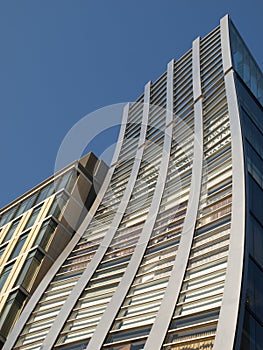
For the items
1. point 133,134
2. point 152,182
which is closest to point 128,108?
point 133,134

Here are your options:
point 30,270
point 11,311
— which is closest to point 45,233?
point 30,270

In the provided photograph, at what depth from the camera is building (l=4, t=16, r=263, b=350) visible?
1955 centimetres

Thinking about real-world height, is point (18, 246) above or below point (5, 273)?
above

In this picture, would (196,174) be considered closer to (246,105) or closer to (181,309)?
(246,105)

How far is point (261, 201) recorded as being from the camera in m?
25.1

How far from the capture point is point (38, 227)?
34125mm

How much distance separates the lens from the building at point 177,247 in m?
19.5

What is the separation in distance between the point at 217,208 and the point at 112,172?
18.6m

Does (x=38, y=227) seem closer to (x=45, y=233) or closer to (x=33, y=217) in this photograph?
(x=45, y=233)

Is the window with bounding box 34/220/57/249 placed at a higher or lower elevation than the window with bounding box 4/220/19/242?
lower

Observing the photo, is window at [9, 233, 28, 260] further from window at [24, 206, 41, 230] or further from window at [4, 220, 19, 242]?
window at [4, 220, 19, 242]

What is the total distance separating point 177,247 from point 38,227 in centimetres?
1219

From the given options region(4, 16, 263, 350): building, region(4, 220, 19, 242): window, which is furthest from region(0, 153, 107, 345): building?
region(4, 16, 263, 350): building

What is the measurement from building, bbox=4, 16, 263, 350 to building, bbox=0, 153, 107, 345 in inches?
29.6
